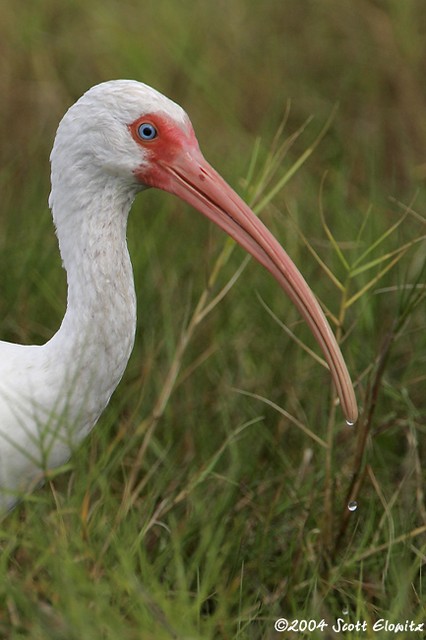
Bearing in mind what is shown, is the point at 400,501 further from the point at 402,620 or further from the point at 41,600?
the point at 41,600

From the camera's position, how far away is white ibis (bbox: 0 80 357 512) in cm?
346

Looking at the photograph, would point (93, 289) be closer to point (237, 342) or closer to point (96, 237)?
point (96, 237)

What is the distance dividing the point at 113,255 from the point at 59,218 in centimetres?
19

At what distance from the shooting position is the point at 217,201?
361cm

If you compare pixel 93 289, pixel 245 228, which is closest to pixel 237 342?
pixel 245 228

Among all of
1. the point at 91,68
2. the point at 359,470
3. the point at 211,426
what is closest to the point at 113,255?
the point at 359,470

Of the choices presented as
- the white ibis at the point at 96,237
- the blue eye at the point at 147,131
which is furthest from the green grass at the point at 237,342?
the blue eye at the point at 147,131

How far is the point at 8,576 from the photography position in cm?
311

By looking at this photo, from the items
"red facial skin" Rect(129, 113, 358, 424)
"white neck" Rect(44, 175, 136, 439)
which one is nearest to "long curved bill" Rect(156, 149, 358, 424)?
"red facial skin" Rect(129, 113, 358, 424)

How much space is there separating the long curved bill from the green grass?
0.22 m

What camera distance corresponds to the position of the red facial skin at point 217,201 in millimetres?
3520

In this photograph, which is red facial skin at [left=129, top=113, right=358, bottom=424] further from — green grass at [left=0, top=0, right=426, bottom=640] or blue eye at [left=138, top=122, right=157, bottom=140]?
green grass at [left=0, top=0, right=426, bottom=640]

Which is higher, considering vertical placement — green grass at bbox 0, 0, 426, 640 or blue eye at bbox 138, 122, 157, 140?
blue eye at bbox 138, 122, 157, 140

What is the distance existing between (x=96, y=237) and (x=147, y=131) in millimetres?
317
